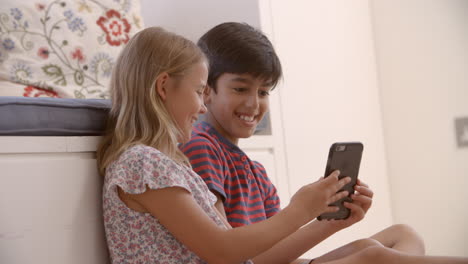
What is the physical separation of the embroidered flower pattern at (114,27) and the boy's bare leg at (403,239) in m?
0.82

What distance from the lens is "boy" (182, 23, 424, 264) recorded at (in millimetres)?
1048

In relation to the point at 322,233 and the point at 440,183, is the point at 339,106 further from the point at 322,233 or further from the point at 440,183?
the point at 322,233

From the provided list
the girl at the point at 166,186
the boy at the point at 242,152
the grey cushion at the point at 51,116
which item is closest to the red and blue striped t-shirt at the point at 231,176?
the boy at the point at 242,152

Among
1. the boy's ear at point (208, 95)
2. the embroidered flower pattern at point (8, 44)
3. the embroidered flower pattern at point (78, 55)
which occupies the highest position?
the embroidered flower pattern at point (8, 44)

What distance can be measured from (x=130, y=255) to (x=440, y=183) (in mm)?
1612

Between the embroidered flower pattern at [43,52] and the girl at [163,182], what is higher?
the embroidered flower pattern at [43,52]

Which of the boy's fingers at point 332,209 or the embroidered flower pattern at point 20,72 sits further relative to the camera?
the embroidered flower pattern at point 20,72

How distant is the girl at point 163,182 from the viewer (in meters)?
0.81

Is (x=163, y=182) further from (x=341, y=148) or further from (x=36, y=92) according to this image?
(x=36, y=92)

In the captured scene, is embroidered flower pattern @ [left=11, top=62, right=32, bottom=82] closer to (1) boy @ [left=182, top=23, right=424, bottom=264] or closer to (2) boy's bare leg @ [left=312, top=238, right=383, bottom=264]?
(1) boy @ [left=182, top=23, right=424, bottom=264]

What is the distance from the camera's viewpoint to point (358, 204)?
1.05m

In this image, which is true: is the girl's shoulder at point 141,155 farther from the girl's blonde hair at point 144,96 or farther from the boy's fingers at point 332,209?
the boy's fingers at point 332,209

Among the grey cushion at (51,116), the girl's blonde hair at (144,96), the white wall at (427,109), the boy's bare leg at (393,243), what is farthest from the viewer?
the white wall at (427,109)

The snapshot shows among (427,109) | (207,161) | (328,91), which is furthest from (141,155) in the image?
(427,109)
